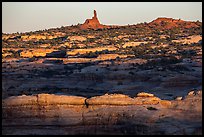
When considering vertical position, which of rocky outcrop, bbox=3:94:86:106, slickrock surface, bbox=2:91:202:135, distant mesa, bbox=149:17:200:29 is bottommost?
slickrock surface, bbox=2:91:202:135

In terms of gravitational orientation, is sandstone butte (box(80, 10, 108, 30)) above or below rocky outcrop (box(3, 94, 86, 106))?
Result: above

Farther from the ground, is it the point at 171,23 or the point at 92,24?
the point at 92,24

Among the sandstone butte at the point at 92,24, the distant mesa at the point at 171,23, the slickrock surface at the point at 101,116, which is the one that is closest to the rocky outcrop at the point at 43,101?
the slickrock surface at the point at 101,116

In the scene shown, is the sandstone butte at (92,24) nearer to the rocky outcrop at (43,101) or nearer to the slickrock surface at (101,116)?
the rocky outcrop at (43,101)

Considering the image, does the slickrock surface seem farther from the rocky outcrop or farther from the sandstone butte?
the sandstone butte

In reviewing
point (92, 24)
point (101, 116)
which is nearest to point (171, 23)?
point (92, 24)

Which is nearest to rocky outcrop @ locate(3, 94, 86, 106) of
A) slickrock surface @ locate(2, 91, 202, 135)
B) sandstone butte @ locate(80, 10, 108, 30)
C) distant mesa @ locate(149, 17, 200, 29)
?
slickrock surface @ locate(2, 91, 202, 135)

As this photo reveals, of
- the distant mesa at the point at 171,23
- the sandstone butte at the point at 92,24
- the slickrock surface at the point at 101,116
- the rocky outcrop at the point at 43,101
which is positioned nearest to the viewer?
the slickrock surface at the point at 101,116

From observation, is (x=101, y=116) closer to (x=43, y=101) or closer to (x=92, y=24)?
(x=43, y=101)

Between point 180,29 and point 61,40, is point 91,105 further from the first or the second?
point 180,29
